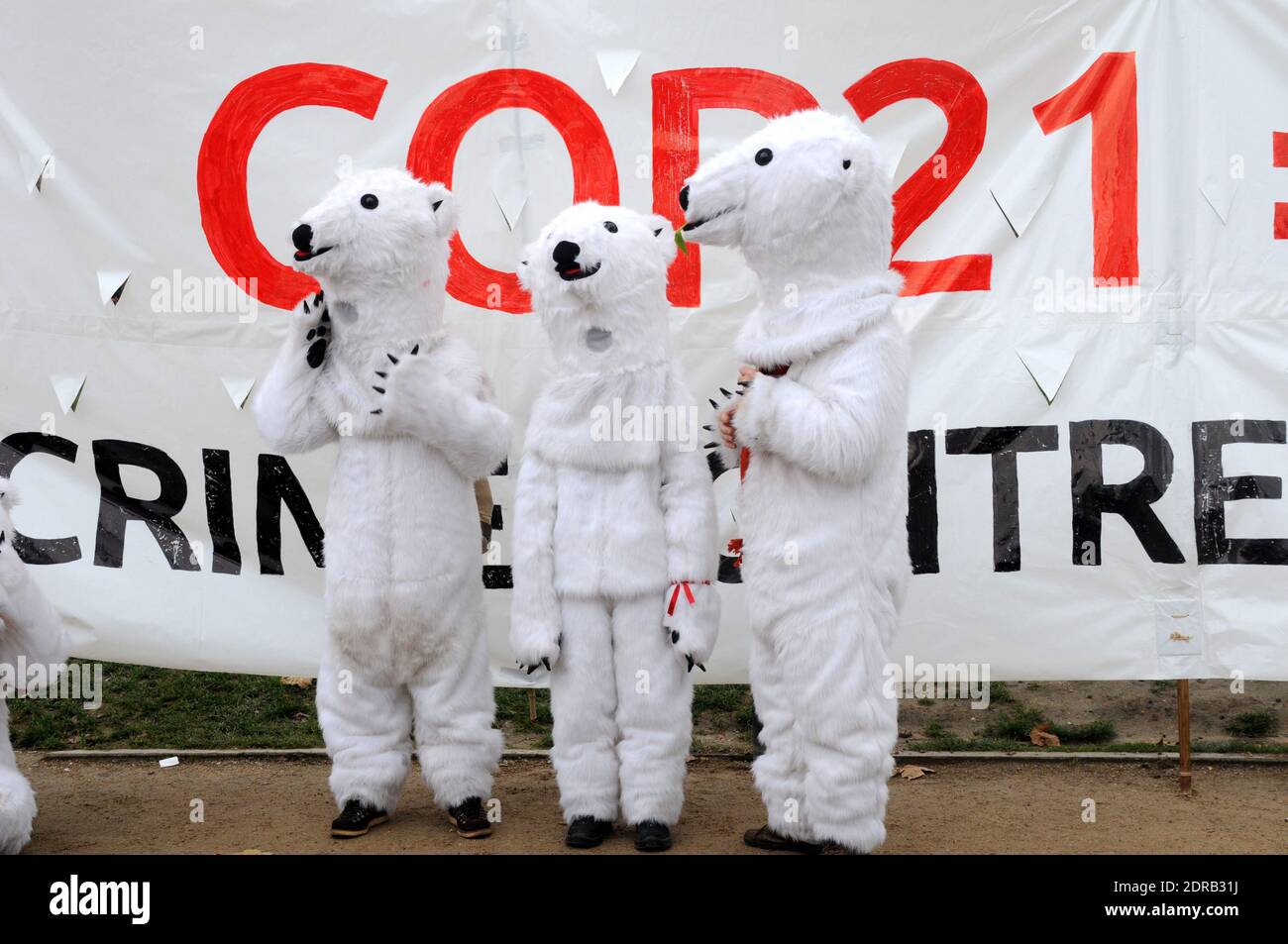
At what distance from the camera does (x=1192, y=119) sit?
4.31 meters

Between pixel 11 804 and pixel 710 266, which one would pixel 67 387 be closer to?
pixel 11 804

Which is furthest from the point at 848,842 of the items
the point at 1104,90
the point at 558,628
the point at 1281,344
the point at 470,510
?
the point at 1104,90

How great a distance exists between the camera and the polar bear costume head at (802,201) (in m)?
3.37

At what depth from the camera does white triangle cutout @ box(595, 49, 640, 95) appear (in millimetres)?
4500

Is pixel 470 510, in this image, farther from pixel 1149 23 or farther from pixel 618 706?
pixel 1149 23

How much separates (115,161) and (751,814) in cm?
328

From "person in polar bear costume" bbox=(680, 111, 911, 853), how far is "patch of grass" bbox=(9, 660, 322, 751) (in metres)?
2.38

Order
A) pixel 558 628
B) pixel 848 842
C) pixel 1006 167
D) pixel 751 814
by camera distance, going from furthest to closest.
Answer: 1. pixel 1006 167
2. pixel 751 814
3. pixel 558 628
4. pixel 848 842

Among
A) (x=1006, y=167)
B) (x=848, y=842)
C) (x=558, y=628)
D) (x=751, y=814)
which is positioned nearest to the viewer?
(x=848, y=842)

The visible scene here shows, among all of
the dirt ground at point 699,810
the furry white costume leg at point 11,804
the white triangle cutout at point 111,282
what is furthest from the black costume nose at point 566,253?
the furry white costume leg at point 11,804

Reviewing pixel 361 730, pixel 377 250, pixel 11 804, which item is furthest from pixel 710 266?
pixel 11 804

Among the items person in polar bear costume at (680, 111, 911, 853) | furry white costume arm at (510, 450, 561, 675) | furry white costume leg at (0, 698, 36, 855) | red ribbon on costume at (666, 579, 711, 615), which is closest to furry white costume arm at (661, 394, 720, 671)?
red ribbon on costume at (666, 579, 711, 615)

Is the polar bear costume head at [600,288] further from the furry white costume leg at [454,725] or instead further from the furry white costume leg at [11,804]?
the furry white costume leg at [11,804]

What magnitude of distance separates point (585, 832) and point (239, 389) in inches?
84.4
